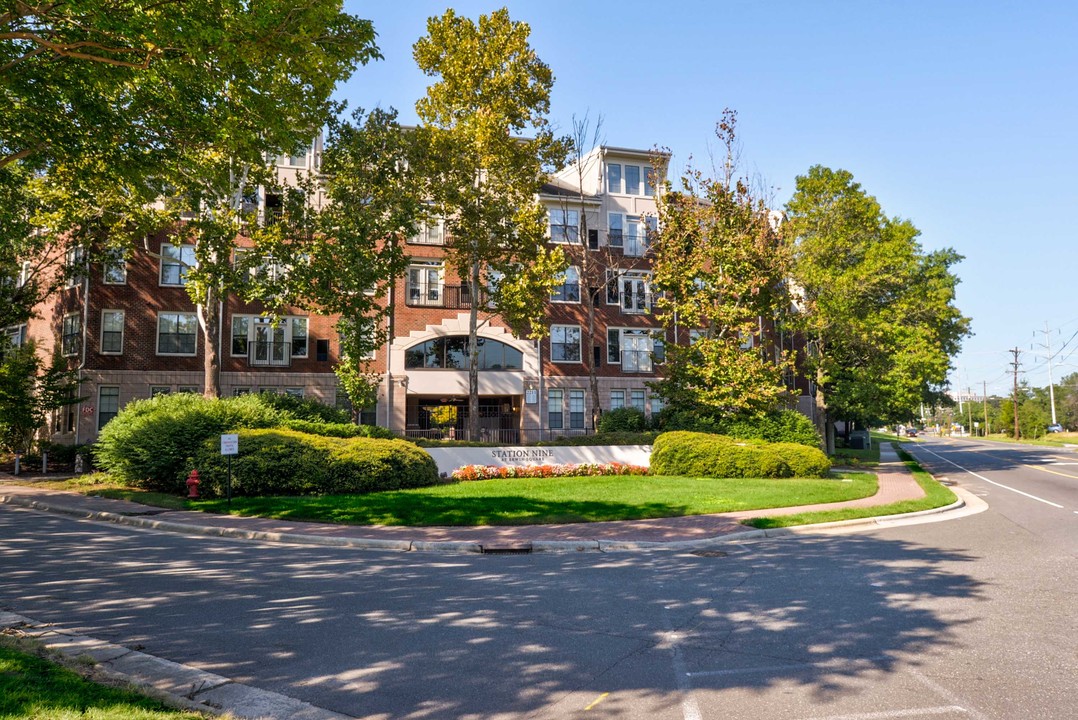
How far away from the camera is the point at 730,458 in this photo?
23.8 meters

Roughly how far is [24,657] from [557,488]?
1565 cm

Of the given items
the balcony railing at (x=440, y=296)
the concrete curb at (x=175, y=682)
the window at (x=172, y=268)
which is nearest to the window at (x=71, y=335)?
the window at (x=172, y=268)

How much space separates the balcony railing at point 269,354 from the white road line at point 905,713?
111 feet

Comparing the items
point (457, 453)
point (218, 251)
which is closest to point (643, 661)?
point (457, 453)

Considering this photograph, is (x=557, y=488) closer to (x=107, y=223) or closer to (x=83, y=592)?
(x=83, y=592)

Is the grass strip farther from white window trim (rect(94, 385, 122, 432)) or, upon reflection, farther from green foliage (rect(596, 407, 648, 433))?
white window trim (rect(94, 385, 122, 432))

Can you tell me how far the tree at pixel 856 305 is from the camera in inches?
1350

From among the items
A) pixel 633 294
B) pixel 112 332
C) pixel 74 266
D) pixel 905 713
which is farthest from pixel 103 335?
pixel 905 713

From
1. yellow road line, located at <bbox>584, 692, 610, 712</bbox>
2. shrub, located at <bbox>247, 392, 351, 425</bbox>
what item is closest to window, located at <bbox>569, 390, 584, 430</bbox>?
shrub, located at <bbox>247, 392, 351, 425</bbox>

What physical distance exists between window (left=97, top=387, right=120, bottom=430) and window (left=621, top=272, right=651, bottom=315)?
89.8 ft

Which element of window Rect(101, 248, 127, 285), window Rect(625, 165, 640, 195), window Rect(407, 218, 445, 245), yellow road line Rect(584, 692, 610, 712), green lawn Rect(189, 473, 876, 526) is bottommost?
green lawn Rect(189, 473, 876, 526)

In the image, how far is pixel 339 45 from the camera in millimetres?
11211

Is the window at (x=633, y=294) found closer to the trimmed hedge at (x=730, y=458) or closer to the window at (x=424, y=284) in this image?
the window at (x=424, y=284)

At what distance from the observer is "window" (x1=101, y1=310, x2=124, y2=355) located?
108ft
